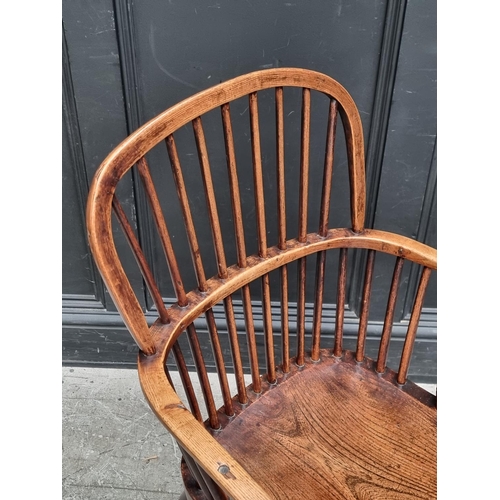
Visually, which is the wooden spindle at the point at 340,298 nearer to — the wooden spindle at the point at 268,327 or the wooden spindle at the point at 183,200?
the wooden spindle at the point at 268,327

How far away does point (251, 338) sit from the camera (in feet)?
3.32

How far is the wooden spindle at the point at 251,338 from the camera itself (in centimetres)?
97

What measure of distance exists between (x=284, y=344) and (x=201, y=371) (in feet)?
0.60

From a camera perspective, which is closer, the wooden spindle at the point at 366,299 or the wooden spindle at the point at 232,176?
the wooden spindle at the point at 232,176

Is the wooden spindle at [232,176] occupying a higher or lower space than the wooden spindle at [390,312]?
higher

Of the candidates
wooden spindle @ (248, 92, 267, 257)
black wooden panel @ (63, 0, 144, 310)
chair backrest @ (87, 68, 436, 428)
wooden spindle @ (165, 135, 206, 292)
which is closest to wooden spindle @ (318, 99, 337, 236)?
chair backrest @ (87, 68, 436, 428)

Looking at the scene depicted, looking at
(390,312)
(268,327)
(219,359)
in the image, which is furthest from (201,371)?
(390,312)

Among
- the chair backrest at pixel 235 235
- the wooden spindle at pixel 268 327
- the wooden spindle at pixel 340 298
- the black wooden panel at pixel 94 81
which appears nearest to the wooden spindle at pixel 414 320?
the chair backrest at pixel 235 235

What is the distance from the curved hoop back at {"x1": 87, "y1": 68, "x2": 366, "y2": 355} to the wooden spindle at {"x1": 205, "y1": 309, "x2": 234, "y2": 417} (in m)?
0.08

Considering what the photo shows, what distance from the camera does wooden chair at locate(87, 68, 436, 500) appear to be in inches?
30.2

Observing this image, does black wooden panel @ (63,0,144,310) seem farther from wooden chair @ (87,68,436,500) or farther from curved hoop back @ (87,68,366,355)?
curved hoop back @ (87,68,366,355)

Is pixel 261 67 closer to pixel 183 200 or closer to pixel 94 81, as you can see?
pixel 94 81
